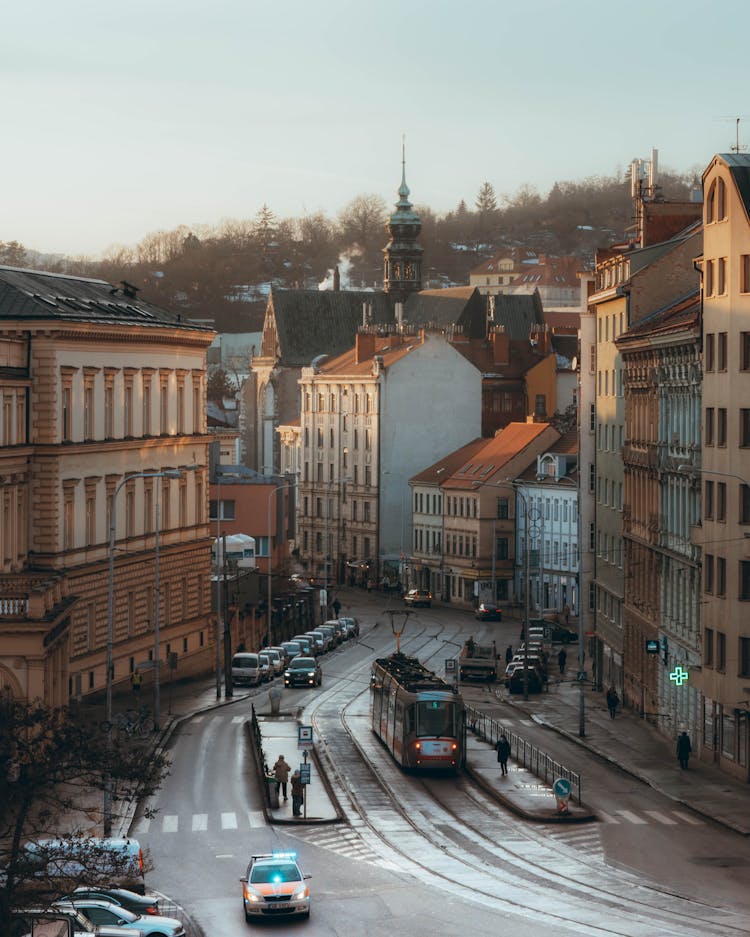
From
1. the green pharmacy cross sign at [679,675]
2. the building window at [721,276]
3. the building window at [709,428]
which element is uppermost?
the building window at [721,276]

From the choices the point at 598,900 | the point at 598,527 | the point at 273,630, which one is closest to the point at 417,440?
the point at 273,630

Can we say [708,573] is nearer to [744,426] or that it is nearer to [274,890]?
[744,426]

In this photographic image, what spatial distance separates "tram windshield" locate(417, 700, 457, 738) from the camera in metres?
76.8

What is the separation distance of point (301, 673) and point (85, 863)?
71.2m

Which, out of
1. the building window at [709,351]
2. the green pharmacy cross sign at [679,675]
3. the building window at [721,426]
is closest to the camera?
the building window at [721,426]

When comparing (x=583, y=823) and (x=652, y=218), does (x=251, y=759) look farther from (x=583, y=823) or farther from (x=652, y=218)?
(x=652, y=218)

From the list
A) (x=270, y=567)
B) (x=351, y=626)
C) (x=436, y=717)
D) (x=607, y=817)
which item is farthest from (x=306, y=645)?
(x=607, y=817)

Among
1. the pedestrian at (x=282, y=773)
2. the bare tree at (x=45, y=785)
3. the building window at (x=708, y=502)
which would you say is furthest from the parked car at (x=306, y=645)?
the bare tree at (x=45, y=785)

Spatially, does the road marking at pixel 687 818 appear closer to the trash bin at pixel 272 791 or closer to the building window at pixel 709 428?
the trash bin at pixel 272 791

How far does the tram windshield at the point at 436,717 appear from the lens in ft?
252

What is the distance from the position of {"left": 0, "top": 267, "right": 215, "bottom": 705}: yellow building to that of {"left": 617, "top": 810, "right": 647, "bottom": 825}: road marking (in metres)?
22.6

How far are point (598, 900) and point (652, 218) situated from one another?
61.7 metres

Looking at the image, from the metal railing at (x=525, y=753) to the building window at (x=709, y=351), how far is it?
15413 mm

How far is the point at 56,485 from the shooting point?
9875 centimetres
